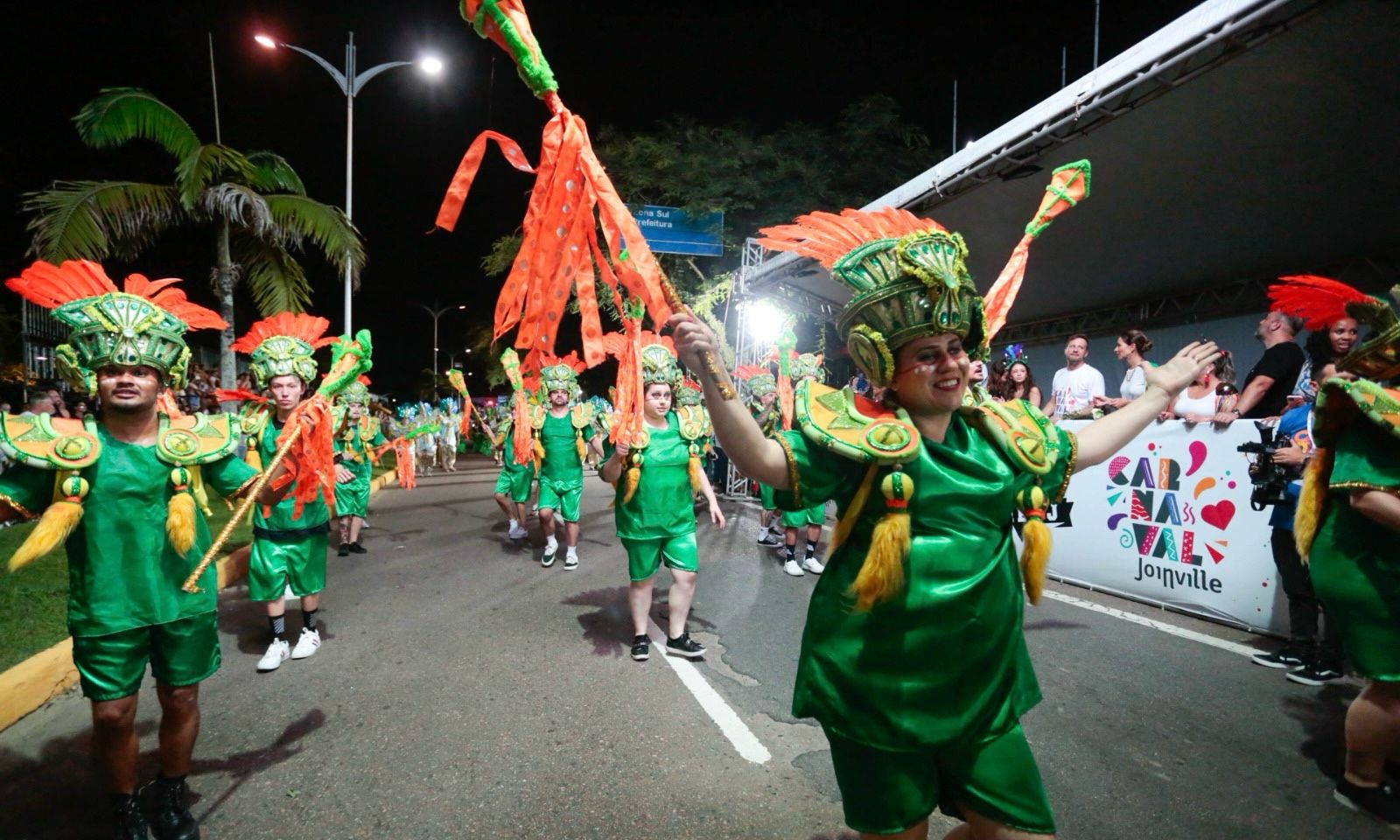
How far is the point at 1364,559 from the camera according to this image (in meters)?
2.90

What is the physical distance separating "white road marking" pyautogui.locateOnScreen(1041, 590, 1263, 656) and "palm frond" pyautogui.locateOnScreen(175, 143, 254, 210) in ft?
43.5

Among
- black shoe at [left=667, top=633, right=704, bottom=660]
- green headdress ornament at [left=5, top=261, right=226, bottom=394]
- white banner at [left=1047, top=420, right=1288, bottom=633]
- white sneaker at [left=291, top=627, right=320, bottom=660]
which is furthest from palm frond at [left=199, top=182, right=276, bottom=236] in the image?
white banner at [left=1047, top=420, right=1288, bottom=633]

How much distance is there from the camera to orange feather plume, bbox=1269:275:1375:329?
335 centimetres

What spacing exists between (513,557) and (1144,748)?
666 centimetres

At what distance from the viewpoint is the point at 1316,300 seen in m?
3.45

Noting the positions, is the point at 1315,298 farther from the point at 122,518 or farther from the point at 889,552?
the point at 122,518

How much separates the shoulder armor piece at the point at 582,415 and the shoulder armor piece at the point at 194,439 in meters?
5.04

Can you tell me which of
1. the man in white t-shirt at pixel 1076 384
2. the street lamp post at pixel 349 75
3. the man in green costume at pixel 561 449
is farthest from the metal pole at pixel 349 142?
the man in white t-shirt at pixel 1076 384

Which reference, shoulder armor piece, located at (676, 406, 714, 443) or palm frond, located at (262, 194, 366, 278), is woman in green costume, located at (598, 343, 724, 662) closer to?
shoulder armor piece, located at (676, 406, 714, 443)

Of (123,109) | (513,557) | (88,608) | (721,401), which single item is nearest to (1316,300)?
(721,401)

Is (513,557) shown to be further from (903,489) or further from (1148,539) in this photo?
(903,489)

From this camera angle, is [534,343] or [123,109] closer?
[534,343]

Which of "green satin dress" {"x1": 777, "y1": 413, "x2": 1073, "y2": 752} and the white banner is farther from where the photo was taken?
the white banner

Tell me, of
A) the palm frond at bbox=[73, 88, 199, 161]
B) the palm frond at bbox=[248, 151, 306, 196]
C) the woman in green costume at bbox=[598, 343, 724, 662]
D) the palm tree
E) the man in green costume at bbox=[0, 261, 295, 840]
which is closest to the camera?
the man in green costume at bbox=[0, 261, 295, 840]
